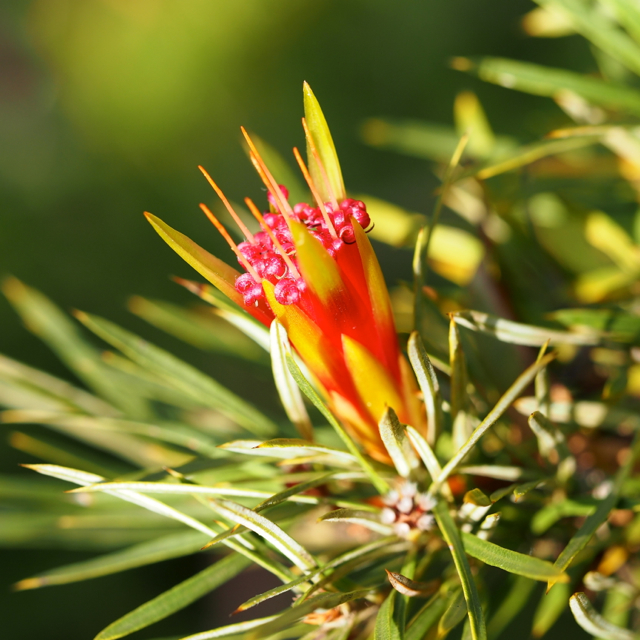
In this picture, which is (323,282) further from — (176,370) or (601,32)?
(601,32)

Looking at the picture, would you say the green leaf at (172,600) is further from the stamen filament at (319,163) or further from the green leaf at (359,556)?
the stamen filament at (319,163)

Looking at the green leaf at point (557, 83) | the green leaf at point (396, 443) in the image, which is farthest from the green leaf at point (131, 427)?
the green leaf at point (557, 83)

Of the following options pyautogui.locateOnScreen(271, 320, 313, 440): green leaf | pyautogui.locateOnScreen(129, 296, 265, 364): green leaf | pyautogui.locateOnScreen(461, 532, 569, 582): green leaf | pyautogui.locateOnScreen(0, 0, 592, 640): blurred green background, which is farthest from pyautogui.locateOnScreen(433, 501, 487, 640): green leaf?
pyautogui.locateOnScreen(0, 0, 592, 640): blurred green background

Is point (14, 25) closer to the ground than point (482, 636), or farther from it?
farther from it

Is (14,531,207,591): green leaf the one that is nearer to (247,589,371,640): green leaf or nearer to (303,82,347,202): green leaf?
(247,589,371,640): green leaf

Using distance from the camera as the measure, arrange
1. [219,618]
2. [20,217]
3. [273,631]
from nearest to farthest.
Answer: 1. [273,631]
2. [219,618]
3. [20,217]

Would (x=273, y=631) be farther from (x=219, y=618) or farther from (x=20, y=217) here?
(x=20, y=217)

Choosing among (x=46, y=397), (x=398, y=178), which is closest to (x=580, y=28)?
(x=46, y=397)
